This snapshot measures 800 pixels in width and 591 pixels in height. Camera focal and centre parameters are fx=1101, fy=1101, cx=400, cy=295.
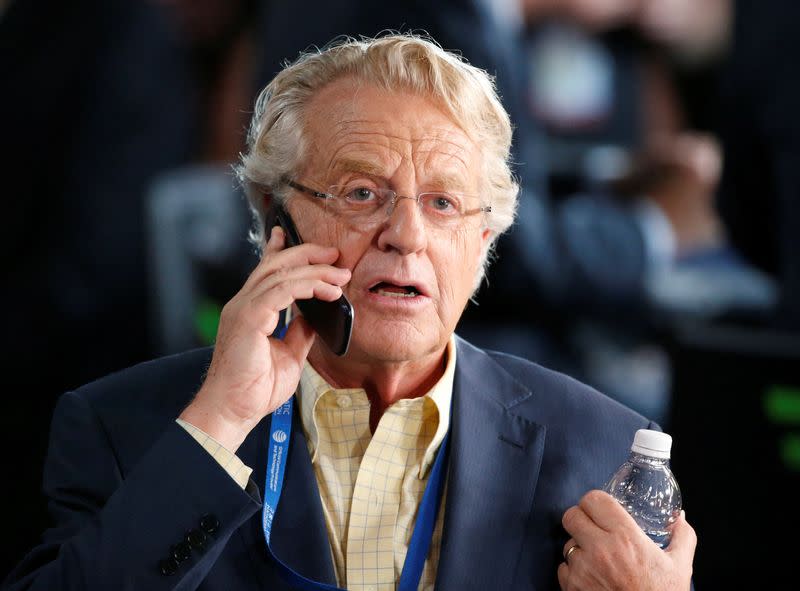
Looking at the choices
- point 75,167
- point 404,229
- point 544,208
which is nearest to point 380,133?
point 404,229

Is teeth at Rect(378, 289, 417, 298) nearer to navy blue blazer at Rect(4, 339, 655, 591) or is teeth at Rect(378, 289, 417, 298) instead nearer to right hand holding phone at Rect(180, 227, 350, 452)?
right hand holding phone at Rect(180, 227, 350, 452)

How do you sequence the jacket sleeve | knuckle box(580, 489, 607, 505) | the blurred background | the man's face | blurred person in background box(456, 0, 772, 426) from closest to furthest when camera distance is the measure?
the jacket sleeve → knuckle box(580, 489, 607, 505) → the man's face → the blurred background → blurred person in background box(456, 0, 772, 426)

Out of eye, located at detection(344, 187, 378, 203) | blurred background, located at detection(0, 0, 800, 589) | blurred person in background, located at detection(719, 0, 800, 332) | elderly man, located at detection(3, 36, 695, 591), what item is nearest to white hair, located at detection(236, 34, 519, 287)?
elderly man, located at detection(3, 36, 695, 591)

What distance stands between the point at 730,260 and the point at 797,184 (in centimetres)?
98

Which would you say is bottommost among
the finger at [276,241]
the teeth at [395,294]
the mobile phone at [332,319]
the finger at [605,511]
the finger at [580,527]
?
the finger at [580,527]

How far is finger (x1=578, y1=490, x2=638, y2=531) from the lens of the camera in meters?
1.59

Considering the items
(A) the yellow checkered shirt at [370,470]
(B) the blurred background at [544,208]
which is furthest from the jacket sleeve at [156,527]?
(B) the blurred background at [544,208]

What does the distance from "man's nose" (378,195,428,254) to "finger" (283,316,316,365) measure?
0.17 m

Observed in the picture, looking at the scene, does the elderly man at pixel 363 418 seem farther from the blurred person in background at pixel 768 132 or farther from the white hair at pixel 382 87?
the blurred person in background at pixel 768 132

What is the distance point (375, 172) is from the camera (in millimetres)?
1753

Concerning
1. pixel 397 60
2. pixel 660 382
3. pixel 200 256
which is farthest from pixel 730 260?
pixel 397 60

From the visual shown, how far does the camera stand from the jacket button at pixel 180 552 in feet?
5.01

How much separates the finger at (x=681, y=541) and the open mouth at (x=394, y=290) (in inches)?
21.0

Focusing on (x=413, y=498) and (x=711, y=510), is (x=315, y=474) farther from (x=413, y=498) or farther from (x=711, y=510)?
(x=711, y=510)
